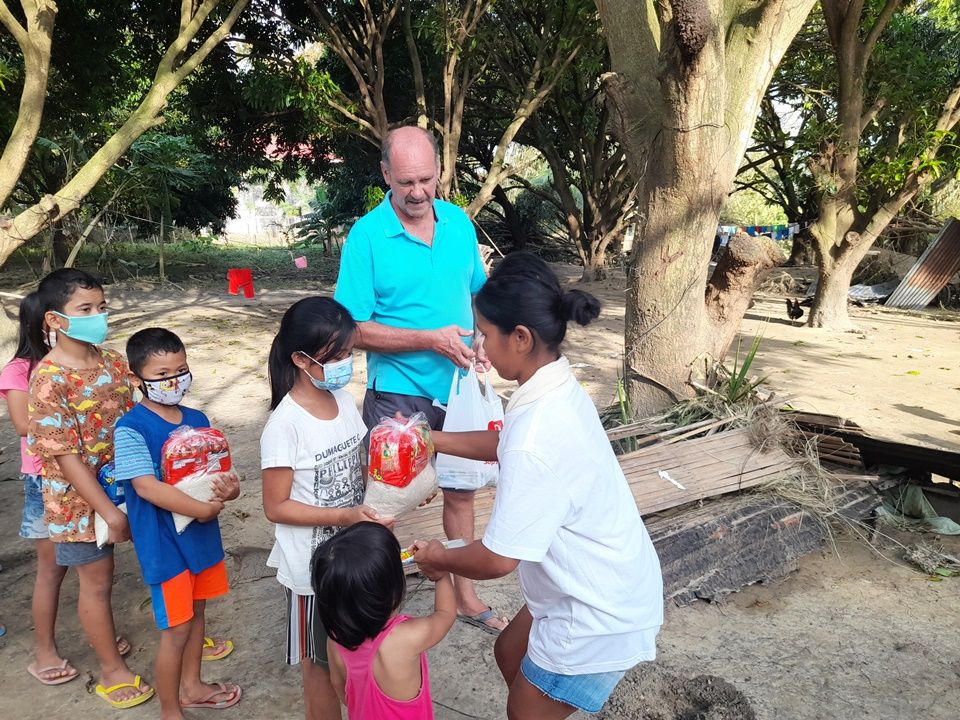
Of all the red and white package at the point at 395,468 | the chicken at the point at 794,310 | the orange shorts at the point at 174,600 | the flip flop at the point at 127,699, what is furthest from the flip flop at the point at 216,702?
the chicken at the point at 794,310

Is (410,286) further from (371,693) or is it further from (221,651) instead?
(221,651)

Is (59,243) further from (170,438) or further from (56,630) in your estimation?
(170,438)

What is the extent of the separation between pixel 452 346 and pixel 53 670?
200 cm

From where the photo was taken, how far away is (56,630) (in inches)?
119

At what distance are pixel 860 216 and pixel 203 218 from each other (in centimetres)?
Answer: 1841

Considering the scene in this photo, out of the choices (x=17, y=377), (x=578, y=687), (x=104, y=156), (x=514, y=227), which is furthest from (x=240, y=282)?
(x=578, y=687)

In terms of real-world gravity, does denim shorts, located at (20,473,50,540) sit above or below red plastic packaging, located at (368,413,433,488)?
below

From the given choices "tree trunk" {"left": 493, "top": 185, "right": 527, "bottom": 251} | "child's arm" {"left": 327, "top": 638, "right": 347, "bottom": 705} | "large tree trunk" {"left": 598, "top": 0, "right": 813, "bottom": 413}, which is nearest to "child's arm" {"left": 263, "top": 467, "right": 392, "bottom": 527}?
"child's arm" {"left": 327, "top": 638, "right": 347, "bottom": 705}

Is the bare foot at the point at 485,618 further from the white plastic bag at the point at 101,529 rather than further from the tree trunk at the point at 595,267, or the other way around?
the tree trunk at the point at 595,267

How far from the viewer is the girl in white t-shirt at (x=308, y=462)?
6.54 ft

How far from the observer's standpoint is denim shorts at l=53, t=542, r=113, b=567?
247 centimetres

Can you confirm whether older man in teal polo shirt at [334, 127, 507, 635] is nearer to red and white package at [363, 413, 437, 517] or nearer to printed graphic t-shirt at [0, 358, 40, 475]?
red and white package at [363, 413, 437, 517]

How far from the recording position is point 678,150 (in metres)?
4.07

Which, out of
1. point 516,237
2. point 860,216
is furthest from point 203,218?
point 860,216
